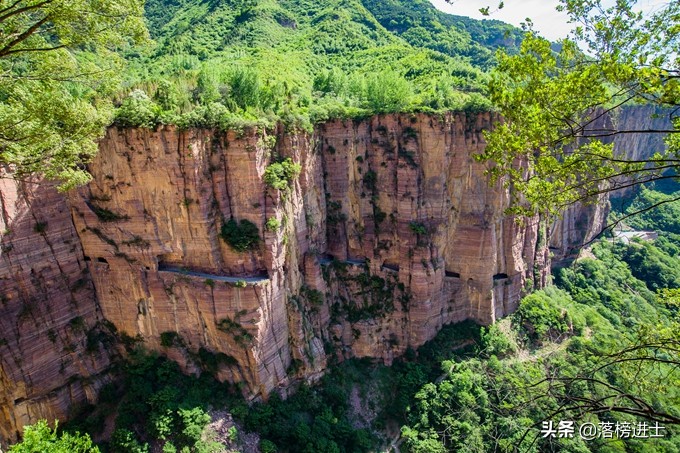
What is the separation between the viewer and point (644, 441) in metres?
24.9

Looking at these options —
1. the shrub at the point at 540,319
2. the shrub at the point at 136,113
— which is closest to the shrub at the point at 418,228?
the shrub at the point at 540,319

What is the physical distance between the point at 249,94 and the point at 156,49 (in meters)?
22.7

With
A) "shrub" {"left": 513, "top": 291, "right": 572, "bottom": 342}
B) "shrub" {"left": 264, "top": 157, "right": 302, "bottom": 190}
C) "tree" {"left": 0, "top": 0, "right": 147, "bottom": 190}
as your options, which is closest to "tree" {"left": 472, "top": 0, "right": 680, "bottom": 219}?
"tree" {"left": 0, "top": 0, "right": 147, "bottom": 190}

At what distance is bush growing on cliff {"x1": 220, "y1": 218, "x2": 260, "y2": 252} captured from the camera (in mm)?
24156

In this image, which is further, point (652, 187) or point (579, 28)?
point (652, 187)

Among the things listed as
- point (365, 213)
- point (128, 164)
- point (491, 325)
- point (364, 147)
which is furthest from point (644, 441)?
point (128, 164)

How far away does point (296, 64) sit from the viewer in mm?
39844

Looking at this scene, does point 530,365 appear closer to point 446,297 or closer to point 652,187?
point 446,297

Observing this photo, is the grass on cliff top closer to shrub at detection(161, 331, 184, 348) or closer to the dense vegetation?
shrub at detection(161, 331, 184, 348)

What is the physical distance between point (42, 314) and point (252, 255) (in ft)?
35.8

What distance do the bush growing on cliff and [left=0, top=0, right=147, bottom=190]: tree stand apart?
1205cm
